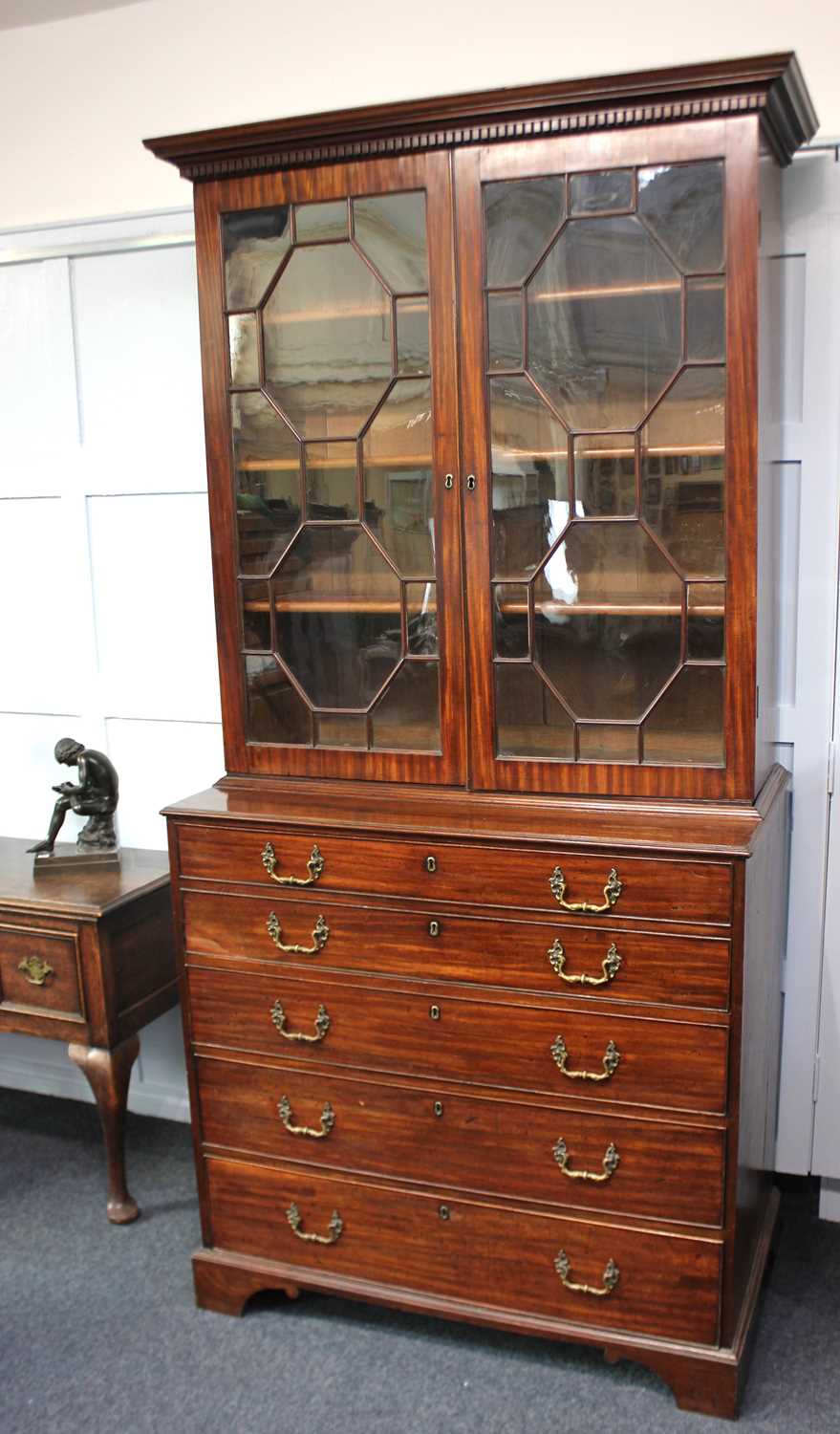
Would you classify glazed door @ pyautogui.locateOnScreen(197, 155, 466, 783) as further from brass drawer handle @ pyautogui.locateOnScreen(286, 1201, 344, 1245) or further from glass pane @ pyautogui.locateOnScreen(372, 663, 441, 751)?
brass drawer handle @ pyautogui.locateOnScreen(286, 1201, 344, 1245)

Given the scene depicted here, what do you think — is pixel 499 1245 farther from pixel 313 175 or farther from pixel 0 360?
pixel 0 360

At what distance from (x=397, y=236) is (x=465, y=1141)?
155 cm

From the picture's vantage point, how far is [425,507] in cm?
→ 216

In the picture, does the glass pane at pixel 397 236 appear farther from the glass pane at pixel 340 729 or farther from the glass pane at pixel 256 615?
the glass pane at pixel 340 729

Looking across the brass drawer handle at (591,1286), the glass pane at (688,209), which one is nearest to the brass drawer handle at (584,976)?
the brass drawer handle at (591,1286)

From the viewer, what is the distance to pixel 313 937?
222 cm

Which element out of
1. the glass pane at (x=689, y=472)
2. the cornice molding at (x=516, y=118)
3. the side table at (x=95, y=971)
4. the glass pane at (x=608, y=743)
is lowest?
the side table at (x=95, y=971)

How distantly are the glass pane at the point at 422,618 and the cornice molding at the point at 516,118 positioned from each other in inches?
28.4

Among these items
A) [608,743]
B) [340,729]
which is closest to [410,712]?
[340,729]

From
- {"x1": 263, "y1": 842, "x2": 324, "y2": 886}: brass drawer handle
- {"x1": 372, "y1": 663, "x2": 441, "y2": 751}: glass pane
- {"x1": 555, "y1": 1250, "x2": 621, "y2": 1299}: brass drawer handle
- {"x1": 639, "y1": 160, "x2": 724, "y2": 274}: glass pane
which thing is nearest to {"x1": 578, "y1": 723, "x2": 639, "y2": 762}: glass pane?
{"x1": 372, "y1": 663, "x2": 441, "y2": 751}: glass pane

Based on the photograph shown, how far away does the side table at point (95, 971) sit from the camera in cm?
254

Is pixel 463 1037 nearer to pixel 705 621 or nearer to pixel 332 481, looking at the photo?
pixel 705 621

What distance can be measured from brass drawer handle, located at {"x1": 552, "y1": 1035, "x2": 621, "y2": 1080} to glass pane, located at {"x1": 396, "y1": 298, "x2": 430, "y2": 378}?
3.78ft

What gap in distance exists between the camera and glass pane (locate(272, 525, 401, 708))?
2213mm
